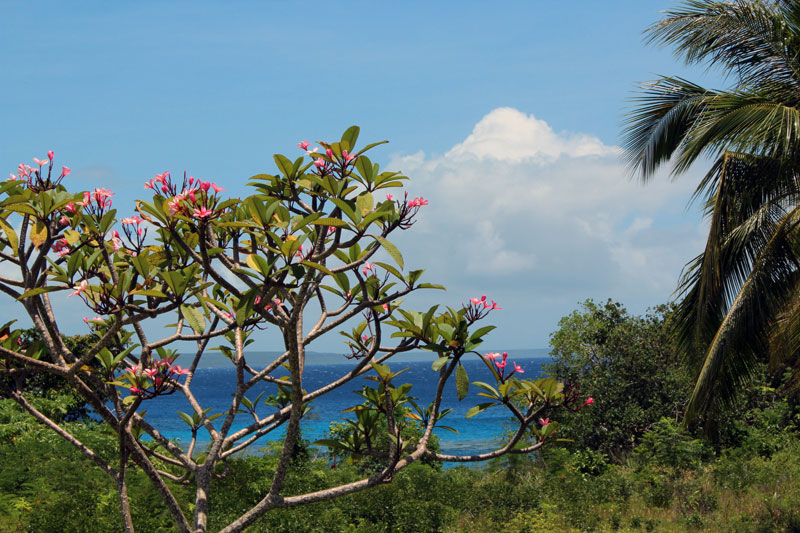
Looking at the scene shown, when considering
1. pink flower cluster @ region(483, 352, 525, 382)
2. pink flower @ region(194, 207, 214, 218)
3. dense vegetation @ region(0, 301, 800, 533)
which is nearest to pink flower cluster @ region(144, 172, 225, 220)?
pink flower @ region(194, 207, 214, 218)

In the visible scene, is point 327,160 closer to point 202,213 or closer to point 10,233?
point 202,213

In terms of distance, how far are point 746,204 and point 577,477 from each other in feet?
13.8

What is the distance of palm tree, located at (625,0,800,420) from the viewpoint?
6.64 metres

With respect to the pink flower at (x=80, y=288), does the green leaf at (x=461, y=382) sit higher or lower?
lower

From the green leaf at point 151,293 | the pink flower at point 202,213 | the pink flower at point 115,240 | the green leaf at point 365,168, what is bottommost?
the green leaf at point 151,293

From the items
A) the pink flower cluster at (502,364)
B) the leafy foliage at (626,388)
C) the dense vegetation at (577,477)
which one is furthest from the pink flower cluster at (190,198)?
the leafy foliage at (626,388)

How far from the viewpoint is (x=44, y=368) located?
313cm

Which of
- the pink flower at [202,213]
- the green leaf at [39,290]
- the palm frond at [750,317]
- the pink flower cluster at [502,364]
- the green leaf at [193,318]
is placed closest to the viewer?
the pink flower at [202,213]

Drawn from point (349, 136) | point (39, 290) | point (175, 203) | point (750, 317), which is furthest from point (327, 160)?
point (750, 317)

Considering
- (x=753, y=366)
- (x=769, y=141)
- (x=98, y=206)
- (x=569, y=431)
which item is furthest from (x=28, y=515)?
(x=569, y=431)

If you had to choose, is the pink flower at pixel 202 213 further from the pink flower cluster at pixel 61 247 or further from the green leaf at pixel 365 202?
the pink flower cluster at pixel 61 247

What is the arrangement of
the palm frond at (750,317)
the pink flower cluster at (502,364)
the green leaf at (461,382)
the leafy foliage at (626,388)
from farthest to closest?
1. the leafy foliage at (626,388)
2. the palm frond at (750,317)
3. the pink flower cluster at (502,364)
4. the green leaf at (461,382)

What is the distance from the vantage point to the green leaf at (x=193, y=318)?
2.89 m

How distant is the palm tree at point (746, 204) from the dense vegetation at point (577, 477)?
1060mm
